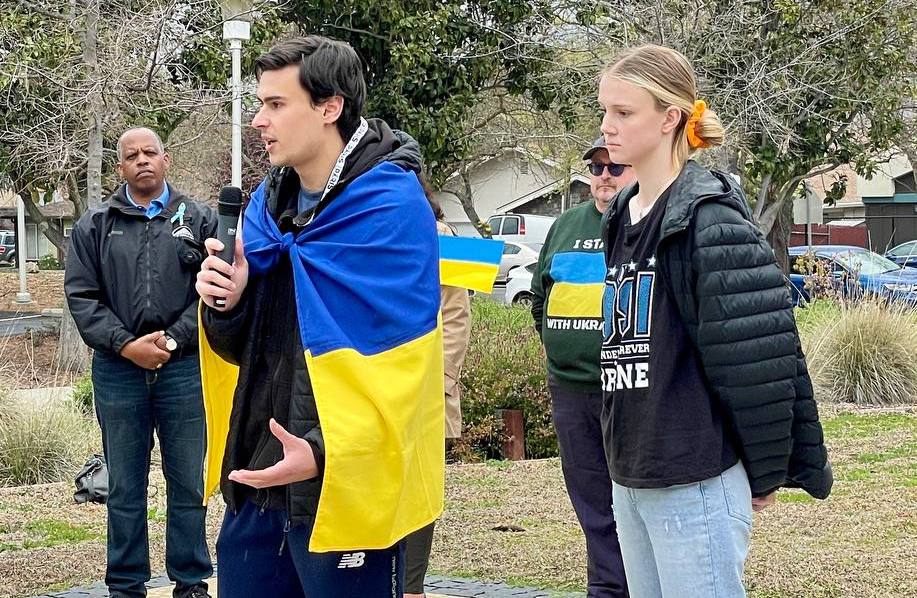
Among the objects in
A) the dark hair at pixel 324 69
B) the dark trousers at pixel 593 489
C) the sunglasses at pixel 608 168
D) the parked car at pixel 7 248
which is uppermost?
the parked car at pixel 7 248

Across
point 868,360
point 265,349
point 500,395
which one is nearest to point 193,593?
point 265,349

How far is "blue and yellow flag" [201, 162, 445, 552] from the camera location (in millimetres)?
2990

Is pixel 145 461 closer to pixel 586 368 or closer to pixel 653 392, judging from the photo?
pixel 586 368

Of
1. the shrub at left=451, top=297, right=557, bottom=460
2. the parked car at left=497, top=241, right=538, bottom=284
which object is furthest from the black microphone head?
the parked car at left=497, top=241, right=538, bottom=284

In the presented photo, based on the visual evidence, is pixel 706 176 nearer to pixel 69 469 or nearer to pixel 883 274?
pixel 69 469

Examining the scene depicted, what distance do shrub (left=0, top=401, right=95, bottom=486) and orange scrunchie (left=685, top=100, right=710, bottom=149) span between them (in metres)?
7.49

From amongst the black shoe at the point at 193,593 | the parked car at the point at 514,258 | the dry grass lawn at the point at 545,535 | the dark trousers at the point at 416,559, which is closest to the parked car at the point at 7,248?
the parked car at the point at 514,258

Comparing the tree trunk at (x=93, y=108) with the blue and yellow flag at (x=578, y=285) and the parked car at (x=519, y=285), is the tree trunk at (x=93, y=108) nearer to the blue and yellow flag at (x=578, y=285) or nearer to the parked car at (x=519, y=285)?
the blue and yellow flag at (x=578, y=285)

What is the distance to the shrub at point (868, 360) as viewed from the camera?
1340 cm

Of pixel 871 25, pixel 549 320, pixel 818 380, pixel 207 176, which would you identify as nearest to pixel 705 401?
pixel 549 320

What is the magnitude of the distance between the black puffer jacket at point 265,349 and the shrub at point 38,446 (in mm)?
6855

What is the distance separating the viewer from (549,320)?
5.18 meters

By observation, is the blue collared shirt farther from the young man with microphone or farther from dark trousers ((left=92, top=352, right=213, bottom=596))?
the young man with microphone

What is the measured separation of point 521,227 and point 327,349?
4066 cm
